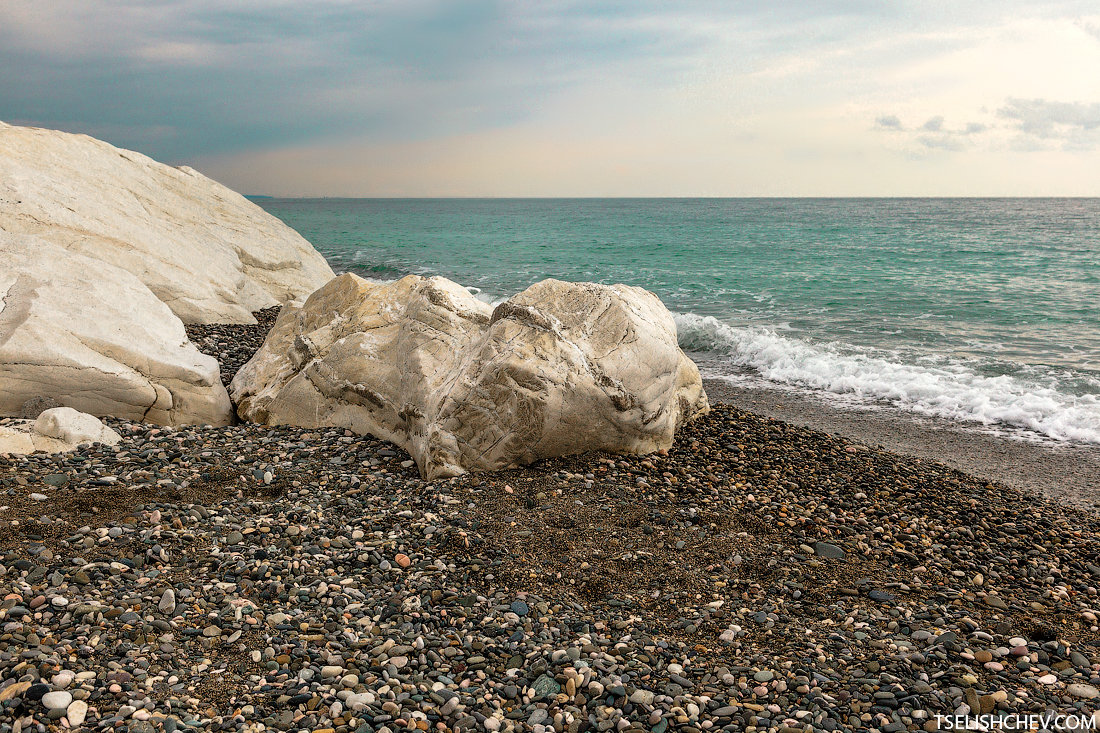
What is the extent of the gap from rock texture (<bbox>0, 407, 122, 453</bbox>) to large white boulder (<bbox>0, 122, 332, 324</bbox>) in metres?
5.41

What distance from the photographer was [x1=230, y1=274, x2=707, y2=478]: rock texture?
6.98m

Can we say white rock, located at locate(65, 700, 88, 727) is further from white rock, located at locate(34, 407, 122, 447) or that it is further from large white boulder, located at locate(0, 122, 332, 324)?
large white boulder, located at locate(0, 122, 332, 324)

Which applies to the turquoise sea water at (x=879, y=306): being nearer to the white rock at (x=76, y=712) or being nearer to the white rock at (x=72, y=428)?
the white rock at (x=72, y=428)

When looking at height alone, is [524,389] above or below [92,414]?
above

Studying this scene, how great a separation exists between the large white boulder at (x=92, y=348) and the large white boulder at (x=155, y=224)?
7.96ft

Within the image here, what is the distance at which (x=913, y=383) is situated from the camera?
12.3 meters

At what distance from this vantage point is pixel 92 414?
777cm

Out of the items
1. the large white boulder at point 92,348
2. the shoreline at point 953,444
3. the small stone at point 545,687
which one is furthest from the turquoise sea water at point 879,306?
the large white boulder at point 92,348

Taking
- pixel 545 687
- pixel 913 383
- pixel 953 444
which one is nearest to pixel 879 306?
pixel 913 383

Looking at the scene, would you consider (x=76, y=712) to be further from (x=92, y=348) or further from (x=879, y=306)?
(x=879, y=306)

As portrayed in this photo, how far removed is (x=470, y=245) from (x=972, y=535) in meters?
47.0

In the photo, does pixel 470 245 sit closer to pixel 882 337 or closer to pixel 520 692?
pixel 882 337

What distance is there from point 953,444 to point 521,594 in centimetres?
777

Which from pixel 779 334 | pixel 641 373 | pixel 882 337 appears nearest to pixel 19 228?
pixel 641 373
